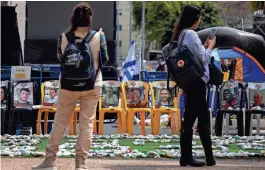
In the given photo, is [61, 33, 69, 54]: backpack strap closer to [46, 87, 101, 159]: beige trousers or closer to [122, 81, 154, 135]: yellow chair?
[46, 87, 101, 159]: beige trousers

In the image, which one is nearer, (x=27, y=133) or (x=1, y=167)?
(x=1, y=167)

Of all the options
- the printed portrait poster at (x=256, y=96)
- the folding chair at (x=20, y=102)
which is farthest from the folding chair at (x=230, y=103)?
the folding chair at (x=20, y=102)

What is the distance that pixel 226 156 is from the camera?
29.4 feet

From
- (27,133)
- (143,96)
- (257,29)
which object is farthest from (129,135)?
(257,29)

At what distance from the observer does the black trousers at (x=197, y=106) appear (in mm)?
7863

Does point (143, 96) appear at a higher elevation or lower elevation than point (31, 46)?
lower

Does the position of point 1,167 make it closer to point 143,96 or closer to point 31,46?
point 143,96

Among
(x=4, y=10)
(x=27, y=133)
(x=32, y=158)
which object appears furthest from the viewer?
(x=4, y=10)

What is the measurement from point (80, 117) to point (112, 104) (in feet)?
17.9

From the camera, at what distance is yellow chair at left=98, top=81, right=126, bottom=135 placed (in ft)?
40.9

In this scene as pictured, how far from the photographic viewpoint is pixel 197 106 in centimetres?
791

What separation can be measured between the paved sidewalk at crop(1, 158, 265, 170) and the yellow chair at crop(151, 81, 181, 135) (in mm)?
3923

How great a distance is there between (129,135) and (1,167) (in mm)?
4546

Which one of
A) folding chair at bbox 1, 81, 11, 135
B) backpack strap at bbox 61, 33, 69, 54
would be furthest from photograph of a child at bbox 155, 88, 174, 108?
backpack strap at bbox 61, 33, 69, 54
